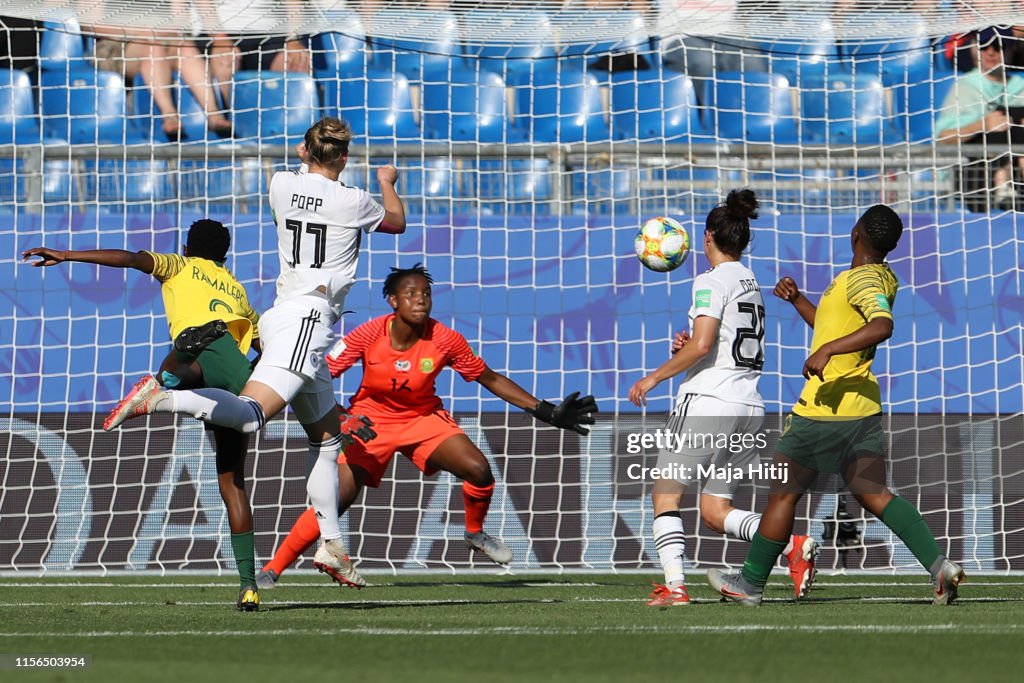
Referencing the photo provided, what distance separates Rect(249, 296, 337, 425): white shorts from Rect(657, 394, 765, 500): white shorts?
1605 mm

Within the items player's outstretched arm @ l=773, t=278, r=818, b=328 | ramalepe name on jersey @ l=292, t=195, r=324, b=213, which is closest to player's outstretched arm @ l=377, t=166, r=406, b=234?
ramalepe name on jersey @ l=292, t=195, r=324, b=213

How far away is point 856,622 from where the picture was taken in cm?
566

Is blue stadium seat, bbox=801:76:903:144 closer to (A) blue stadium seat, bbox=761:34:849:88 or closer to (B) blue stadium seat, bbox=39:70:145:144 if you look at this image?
(A) blue stadium seat, bbox=761:34:849:88

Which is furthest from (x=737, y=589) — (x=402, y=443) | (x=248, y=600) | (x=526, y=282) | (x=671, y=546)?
(x=526, y=282)

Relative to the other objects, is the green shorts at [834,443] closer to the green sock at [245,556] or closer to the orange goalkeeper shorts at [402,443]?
the orange goalkeeper shorts at [402,443]

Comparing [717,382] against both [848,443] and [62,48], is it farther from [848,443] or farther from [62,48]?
[62,48]

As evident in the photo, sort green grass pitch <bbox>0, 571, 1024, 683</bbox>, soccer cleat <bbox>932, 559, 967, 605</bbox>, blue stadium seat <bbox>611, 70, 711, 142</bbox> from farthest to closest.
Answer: blue stadium seat <bbox>611, 70, 711, 142</bbox> < soccer cleat <bbox>932, 559, 967, 605</bbox> < green grass pitch <bbox>0, 571, 1024, 683</bbox>

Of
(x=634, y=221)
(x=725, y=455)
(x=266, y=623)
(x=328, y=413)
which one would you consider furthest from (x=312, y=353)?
(x=634, y=221)

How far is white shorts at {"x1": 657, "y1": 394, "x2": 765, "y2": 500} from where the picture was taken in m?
6.74

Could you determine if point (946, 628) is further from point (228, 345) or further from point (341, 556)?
point (228, 345)

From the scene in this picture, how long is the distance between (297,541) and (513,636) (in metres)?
2.75

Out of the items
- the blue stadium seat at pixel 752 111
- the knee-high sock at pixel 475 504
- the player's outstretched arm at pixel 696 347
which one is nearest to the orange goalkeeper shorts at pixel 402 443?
the knee-high sock at pixel 475 504

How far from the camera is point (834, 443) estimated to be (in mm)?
6578

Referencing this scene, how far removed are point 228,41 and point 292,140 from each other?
1.06 metres
